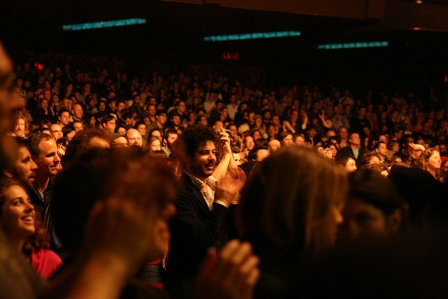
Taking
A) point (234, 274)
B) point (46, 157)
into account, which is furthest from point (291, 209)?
point (46, 157)

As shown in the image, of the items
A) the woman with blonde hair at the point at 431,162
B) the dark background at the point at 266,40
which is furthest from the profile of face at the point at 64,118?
the woman with blonde hair at the point at 431,162

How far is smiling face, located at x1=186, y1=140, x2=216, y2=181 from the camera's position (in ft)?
11.6

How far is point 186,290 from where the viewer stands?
3.04 m

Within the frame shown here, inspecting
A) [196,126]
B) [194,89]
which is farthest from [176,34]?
[196,126]

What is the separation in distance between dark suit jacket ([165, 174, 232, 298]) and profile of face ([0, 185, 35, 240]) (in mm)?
693

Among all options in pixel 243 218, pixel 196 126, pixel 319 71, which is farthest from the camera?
pixel 319 71

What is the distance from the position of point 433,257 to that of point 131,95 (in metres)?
12.1

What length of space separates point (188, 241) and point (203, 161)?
26.2 inches

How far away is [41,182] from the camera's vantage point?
406 cm

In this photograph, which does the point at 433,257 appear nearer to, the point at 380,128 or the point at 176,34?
the point at 380,128

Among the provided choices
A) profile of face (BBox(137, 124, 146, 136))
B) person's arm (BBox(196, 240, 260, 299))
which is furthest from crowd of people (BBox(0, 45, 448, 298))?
profile of face (BBox(137, 124, 146, 136))

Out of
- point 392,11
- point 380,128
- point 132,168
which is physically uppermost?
point 392,11

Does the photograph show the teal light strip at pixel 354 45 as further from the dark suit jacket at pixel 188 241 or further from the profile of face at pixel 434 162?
the dark suit jacket at pixel 188 241

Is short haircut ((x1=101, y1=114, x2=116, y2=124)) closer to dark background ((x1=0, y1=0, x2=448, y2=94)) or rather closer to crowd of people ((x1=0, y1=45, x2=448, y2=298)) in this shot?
crowd of people ((x1=0, y1=45, x2=448, y2=298))
